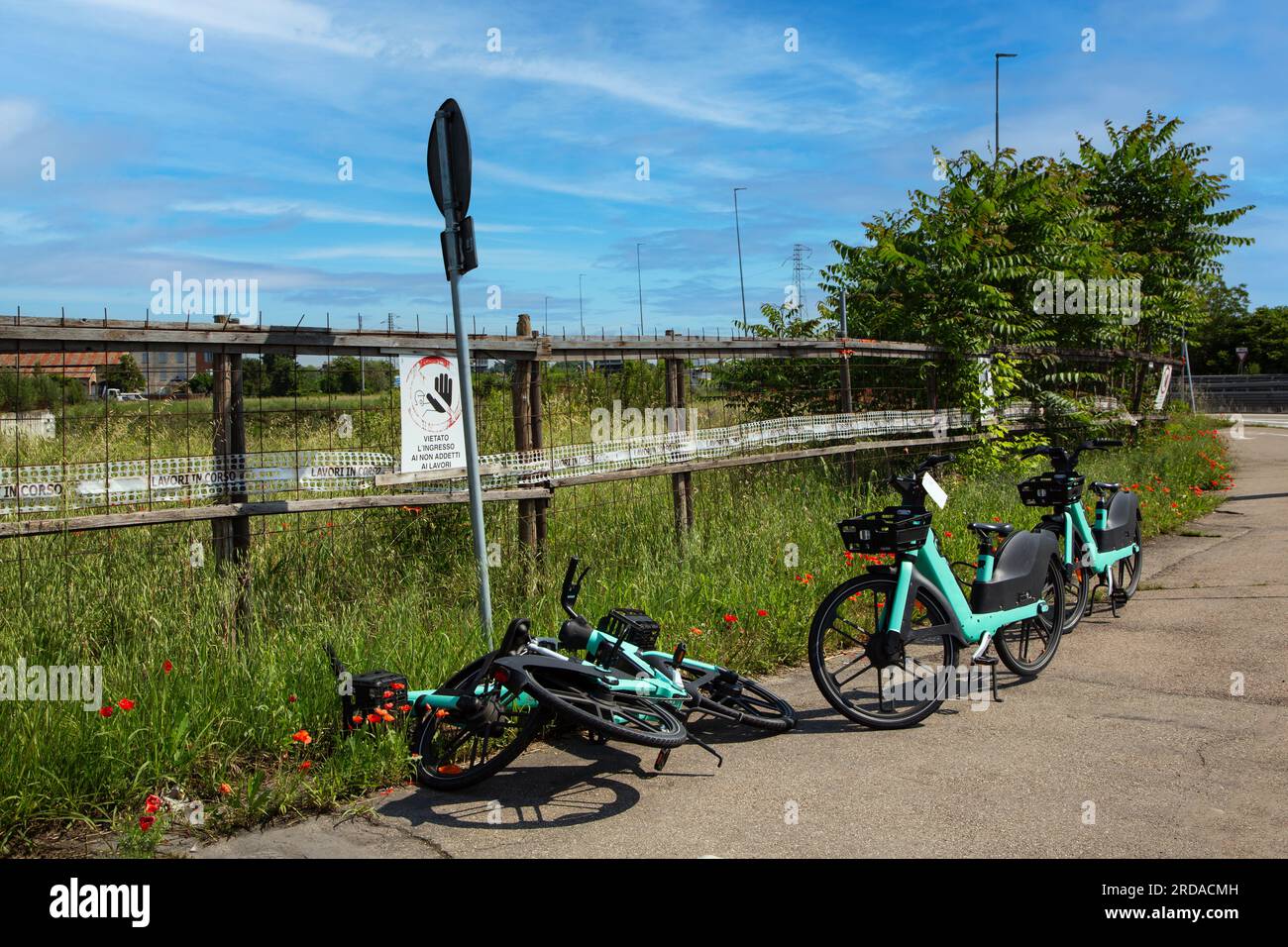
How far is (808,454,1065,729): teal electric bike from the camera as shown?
536 centimetres

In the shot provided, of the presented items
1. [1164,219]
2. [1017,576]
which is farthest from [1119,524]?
[1164,219]

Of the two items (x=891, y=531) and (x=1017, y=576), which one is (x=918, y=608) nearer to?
(x=891, y=531)

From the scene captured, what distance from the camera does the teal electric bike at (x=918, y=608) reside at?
536 centimetres

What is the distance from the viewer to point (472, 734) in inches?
183

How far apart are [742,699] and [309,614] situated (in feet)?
8.34

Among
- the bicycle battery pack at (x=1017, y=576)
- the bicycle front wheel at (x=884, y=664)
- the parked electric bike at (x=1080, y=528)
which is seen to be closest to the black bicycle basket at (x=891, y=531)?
the bicycle front wheel at (x=884, y=664)

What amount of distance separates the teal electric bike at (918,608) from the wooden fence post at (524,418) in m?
2.35

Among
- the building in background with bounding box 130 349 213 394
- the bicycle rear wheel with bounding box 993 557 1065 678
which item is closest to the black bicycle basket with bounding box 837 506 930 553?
the bicycle rear wheel with bounding box 993 557 1065 678

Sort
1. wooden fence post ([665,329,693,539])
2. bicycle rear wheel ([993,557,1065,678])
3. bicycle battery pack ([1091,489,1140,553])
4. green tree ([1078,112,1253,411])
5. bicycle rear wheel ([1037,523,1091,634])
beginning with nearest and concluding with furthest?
bicycle rear wheel ([993,557,1065,678])
bicycle rear wheel ([1037,523,1091,634])
bicycle battery pack ([1091,489,1140,553])
wooden fence post ([665,329,693,539])
green tree ([1078,112,1253,411])

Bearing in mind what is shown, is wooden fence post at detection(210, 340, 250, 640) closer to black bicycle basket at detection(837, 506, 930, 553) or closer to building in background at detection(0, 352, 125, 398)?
building in background at detection(0, 352, 125, 398)

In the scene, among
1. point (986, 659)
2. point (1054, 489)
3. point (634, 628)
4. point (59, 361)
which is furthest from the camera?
point (1054, 489)

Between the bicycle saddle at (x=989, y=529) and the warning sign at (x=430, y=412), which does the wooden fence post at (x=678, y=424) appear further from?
the bicycle saddle at (x=989, y=529)

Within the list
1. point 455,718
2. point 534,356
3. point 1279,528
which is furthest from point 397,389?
point 1279,528

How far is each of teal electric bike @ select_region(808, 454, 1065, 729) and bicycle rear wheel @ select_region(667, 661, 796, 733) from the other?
0.24 meters
